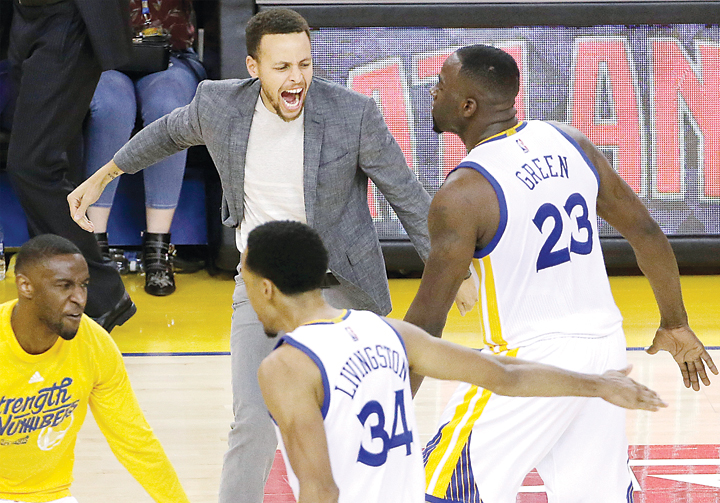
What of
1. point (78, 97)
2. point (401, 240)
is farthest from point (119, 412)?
point (401, 240)

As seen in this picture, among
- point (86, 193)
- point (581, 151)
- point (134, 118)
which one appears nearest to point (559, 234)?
point (581, 151)

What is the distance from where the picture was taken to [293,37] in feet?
11.0

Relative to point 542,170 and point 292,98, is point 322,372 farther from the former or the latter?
point 292,98

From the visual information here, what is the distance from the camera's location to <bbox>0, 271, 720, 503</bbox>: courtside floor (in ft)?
13.1

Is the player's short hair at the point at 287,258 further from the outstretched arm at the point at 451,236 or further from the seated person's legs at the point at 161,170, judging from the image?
the seated person's legs at the point at 161,170

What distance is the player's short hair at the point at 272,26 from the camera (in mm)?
3359

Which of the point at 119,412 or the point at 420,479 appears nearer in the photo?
the point at 420,479

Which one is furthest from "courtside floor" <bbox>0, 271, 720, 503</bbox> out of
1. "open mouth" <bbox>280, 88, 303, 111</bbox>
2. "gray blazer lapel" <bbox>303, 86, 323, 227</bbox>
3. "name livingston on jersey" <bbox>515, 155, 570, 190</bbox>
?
"open mouth" <bbox>280, 88, 303, 111</bbox>

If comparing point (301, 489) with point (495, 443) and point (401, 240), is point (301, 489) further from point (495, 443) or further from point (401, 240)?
point (401, 240)

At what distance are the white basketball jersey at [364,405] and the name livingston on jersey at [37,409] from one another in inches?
44.7

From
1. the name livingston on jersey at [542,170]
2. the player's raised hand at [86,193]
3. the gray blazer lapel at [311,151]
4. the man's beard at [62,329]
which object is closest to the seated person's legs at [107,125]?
the player's raised hand at [86,193]

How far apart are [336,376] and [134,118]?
4.26 metres

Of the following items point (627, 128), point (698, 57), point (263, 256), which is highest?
point (263, 256)

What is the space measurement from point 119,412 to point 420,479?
1170mm
